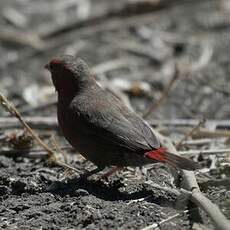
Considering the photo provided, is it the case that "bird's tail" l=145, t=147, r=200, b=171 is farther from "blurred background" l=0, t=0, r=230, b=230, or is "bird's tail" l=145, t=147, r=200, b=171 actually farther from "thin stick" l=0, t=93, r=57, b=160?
"thin stick" l=0, t=93, r=57, b=160

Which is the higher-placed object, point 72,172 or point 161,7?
point 161,7

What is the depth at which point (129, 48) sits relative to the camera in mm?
10055

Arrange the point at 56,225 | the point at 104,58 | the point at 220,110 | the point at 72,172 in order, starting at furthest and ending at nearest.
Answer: the point at 104,58 → the point at 220,110 → the point at 72,172 → the point at 56,225

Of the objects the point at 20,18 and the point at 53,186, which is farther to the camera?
the point at 20,18

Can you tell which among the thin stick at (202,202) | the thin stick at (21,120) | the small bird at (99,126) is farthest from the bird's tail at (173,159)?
the thin stick at (21,120)

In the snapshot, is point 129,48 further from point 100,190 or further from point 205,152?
point 100,190

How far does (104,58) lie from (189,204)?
5.35 metres

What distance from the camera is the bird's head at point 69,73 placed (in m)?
5.76

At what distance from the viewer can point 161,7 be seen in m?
11.1

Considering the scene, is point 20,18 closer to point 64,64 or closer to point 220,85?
point 220,85

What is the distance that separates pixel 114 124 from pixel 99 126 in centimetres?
11

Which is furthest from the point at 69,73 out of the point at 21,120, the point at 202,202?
the point at 202,202

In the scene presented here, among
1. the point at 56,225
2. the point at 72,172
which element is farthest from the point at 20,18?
the point at 56,225

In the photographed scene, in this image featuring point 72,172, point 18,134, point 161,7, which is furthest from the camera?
point 161,7
